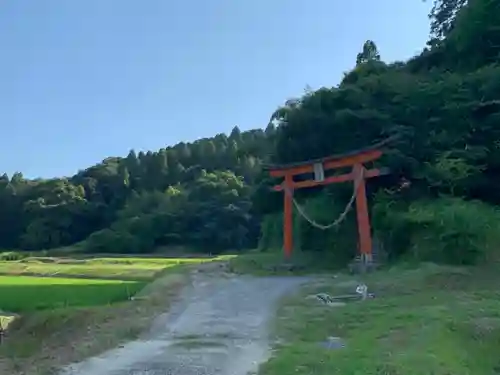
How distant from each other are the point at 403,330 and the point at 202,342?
2436mm

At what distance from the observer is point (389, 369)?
Answer: 546 centimetres

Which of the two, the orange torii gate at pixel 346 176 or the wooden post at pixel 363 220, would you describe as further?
the orange torii gate at pixel 346 176

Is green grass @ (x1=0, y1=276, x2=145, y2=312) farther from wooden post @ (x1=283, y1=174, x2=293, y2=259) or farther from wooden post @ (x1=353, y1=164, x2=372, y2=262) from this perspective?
wooden post @ (x1=353, y1=164, x2=372, y2=262)

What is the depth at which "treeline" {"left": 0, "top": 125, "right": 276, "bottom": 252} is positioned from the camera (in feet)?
156

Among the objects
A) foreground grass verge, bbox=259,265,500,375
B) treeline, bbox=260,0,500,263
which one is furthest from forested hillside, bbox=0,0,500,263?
foreground grass verge, bbox=259,265,500,375

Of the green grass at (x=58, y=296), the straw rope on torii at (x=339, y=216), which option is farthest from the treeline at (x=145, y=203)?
the green grass at (x=58, y=296)

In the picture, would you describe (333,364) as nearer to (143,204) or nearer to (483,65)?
(483,65)

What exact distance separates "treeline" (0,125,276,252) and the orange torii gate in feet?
79.1

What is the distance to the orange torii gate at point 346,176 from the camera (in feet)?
46.8

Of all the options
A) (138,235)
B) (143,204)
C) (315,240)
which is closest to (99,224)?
(143,204)

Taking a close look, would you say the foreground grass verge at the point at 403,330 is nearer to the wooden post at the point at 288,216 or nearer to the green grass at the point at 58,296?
the green grass at the point at 58,296

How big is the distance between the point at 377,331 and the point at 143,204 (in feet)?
155

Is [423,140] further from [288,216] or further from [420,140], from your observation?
[288,216]

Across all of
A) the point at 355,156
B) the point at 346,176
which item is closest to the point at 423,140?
the point at 355,156
